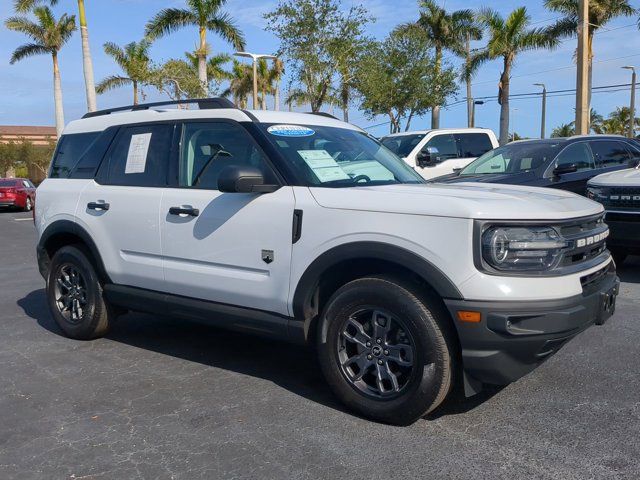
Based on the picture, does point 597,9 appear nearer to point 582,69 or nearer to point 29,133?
point 582,69

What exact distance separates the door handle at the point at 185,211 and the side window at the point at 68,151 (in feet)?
4.71

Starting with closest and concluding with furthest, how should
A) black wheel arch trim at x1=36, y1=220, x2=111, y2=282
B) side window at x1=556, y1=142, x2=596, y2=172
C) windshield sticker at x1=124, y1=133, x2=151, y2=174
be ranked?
1. windshield sticker at x1=124, y1=133, x2=151, y2=174
2. black wheel arch trim at x1=36, y1=220, x2=111, y2=282
3. side window at x1=556, y1=142, x2=596, y2=172

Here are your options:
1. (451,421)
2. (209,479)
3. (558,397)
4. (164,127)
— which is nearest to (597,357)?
(558,397)

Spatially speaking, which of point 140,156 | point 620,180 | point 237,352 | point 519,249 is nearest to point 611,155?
point 620,180

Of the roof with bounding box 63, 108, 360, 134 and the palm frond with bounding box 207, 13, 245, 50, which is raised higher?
the palm frond with bounding box 207, 13, 245, 50

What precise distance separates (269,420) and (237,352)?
1.46 meters

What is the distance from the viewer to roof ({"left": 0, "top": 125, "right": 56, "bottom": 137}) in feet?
220

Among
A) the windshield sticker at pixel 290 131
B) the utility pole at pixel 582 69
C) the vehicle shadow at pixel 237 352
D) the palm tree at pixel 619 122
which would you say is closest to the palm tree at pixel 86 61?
the utility pole at pixel 582 69

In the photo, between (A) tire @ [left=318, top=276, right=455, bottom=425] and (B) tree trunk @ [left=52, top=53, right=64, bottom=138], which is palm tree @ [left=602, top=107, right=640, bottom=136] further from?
(A) tire @ [left=318, top=276, right=455, bottom=425]

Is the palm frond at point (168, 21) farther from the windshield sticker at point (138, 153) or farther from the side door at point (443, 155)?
the windshield sticker at point (138, 153)

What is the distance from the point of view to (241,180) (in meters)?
3.98

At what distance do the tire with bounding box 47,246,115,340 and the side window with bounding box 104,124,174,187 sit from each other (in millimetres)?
800

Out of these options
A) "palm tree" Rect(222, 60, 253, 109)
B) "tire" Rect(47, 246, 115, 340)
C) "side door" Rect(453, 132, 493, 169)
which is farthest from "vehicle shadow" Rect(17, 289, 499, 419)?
"palm tree" Rect(222, 60, 253, 109)

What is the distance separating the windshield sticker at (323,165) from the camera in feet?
13.7
